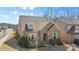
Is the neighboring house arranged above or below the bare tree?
below

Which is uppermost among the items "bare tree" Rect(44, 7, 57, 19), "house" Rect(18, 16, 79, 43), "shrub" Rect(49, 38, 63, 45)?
"bare tree" Rect(44, 7, 57, 19)

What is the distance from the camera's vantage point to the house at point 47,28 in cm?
210

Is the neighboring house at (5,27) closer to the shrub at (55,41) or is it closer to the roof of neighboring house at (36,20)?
the roof of neighboring house at (36,20)

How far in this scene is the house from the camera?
2.10 meters

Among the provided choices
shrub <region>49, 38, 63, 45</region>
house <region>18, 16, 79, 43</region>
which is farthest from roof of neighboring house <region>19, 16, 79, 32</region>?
shrub <region>49, 38, 63, 45</region>

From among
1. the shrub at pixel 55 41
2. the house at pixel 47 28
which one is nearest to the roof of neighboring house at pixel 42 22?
the house at pixel 47 28

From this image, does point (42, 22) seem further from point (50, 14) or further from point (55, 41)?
point (55, 41)

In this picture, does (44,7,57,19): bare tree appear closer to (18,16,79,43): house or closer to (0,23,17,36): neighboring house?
(18,16,79,43): house

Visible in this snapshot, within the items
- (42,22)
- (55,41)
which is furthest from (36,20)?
(55,41)
